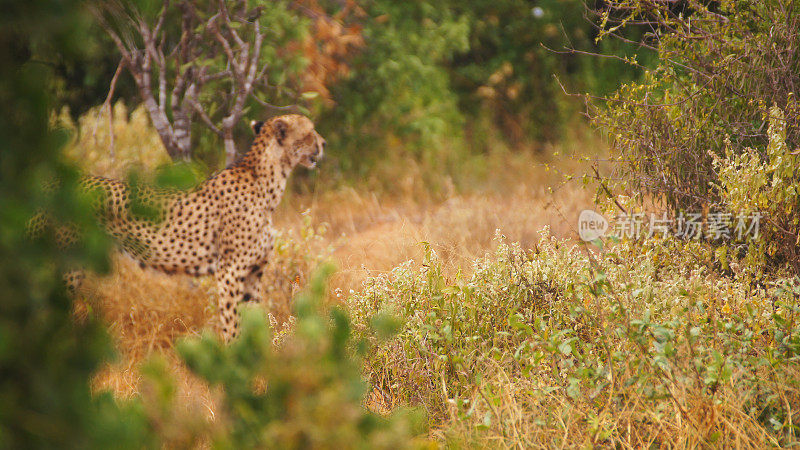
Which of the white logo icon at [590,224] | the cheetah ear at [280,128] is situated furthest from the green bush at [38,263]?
the white logo icon at [590,224]

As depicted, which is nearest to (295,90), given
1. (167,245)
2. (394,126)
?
(394,126)

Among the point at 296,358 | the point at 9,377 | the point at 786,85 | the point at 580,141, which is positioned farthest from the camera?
the point at 580,141

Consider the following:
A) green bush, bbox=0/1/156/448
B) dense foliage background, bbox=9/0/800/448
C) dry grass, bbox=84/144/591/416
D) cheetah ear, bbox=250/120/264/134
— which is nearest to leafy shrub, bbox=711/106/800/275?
dense foliage background, bbox=9/0/800/448

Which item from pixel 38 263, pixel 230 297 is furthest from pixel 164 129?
pixel 38 263

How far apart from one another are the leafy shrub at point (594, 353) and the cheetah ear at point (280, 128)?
111cm

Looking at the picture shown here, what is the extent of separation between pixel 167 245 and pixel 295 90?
3477 mm

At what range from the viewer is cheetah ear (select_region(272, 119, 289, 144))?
4622 mm

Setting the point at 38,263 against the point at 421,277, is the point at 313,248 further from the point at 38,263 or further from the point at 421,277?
the point at 38,263

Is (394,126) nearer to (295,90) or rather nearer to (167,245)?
(295,90)

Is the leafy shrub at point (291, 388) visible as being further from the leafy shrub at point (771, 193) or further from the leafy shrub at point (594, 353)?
the leafy shrub at point (771, 193)

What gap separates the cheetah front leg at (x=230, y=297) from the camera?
4.49 metres

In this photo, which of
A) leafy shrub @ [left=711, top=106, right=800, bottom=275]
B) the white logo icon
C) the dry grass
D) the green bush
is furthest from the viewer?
the white logo icon

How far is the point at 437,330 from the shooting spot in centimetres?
365

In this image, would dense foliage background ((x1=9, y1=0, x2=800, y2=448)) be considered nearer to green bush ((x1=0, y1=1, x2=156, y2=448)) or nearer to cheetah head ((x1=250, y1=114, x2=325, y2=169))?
green bush ((x1=0, y1=1, x2=156, y2=448))
